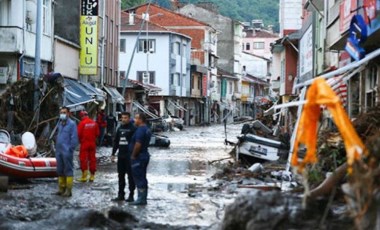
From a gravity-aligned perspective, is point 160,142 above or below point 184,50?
below

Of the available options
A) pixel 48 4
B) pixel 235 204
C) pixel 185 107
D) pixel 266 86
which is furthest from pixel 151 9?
pixel 235 204

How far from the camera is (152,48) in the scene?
79.3 meters

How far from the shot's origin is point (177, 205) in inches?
583

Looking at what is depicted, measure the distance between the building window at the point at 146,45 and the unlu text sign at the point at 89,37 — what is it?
37.6 m

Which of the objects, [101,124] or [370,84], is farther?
[101,124]

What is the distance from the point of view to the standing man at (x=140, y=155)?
1438 centimetres

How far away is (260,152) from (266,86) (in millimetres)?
110682

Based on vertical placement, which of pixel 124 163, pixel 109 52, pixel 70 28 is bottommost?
pixel 124 163

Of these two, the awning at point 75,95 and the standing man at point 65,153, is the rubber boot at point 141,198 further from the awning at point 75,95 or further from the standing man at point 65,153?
the awning at point 75,95

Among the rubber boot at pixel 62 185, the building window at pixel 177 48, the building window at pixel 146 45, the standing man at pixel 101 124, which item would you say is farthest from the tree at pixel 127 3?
the rubber boot at pixel 62 185

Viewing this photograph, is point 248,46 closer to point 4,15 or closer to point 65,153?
point 4,15

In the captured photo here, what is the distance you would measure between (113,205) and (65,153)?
6.38 ft

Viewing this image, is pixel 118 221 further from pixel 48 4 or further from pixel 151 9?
pixel 151 9

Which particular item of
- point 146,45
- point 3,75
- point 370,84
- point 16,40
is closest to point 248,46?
point 146,45
